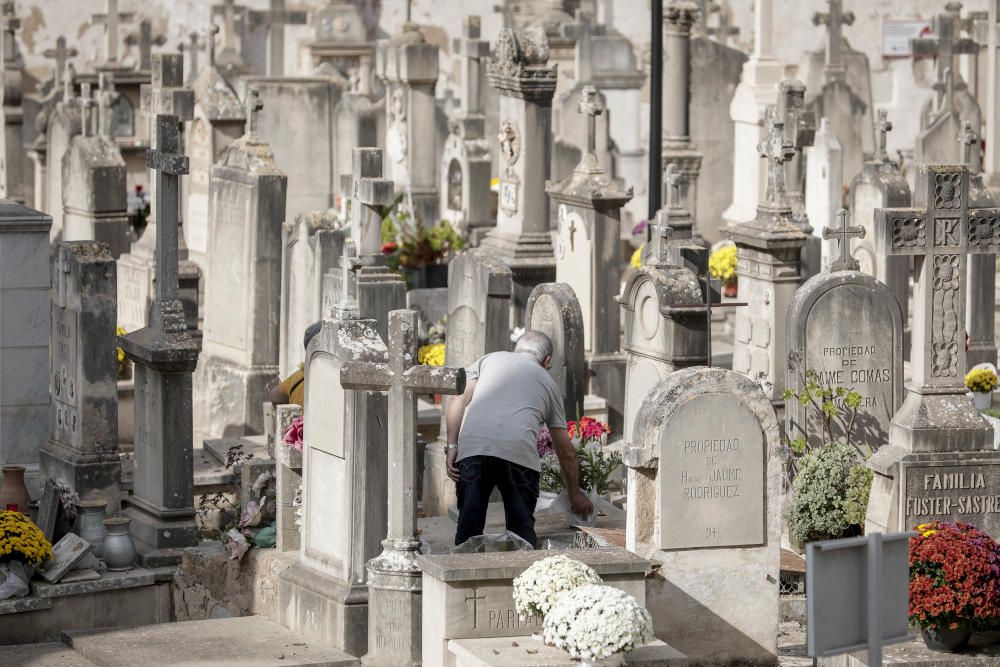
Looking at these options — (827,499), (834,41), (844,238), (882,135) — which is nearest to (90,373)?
(827,499)

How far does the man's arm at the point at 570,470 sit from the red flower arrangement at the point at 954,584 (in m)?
1.78

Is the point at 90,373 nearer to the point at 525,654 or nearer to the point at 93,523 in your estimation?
the point at 93,523

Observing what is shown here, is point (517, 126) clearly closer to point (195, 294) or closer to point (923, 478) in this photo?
point (195, 294)

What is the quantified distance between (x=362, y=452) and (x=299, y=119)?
46.1 feet

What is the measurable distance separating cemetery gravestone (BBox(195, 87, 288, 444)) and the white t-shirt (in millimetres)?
5550

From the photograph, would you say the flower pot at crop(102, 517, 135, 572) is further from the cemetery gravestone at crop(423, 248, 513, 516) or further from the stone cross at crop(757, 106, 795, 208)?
the stone cross at crop(757, 106, 795, 208)

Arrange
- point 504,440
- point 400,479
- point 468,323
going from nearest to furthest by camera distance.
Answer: point 400,479 → point 504,440 → point 468,323

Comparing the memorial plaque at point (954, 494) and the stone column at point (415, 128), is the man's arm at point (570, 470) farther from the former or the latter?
the stone column at point (415, 128)

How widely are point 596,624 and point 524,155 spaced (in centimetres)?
780

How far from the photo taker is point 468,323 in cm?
1271

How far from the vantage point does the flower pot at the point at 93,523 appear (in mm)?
10422

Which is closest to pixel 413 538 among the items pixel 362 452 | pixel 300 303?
pixel 362 452

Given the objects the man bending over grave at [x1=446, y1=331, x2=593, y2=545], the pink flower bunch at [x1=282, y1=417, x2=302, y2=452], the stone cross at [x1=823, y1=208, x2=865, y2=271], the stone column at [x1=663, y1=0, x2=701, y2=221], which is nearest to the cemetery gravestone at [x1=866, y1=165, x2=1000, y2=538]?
the man bending over grave at [x1=446, y1=331, x2=593, y2=545]

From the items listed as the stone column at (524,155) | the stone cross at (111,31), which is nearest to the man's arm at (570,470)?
the stone column at (524,155)
